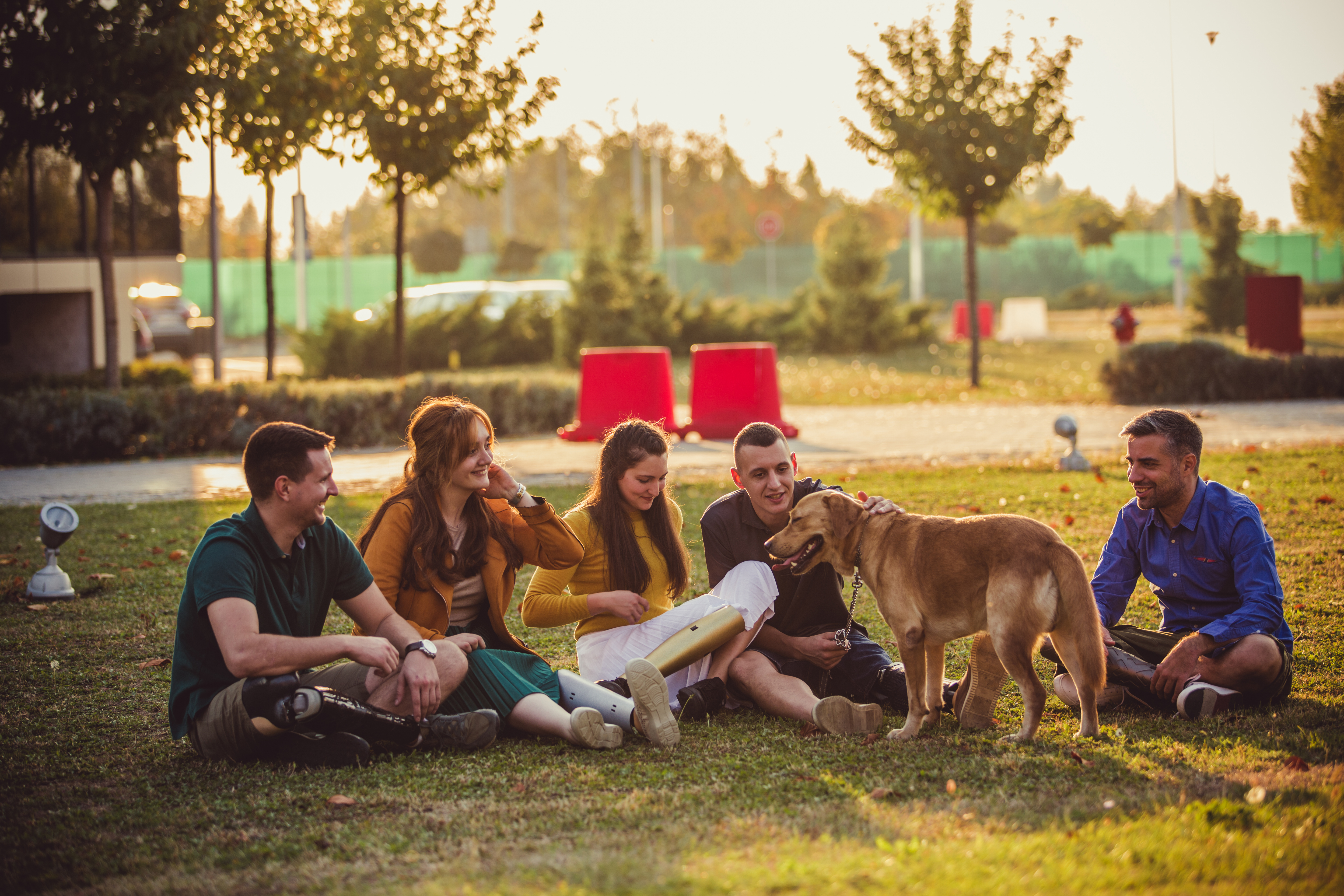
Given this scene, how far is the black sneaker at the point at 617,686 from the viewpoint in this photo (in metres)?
4.96

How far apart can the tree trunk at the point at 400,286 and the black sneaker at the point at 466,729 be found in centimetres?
1184

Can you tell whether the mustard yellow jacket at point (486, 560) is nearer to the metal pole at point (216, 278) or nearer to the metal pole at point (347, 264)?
the metal pole at point (216, 278)

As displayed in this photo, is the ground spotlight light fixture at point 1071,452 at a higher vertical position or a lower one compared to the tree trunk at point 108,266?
lower

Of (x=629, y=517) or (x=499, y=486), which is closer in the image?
(x=499, y=486)

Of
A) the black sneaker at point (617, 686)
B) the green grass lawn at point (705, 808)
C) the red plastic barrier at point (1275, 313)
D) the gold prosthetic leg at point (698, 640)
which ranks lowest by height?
the green grass lawn at point (705, 808)

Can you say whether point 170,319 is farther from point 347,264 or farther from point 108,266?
point 108,266

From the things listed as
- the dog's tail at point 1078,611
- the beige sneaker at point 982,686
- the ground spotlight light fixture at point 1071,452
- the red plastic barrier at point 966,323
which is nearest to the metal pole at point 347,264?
the red plastic barrier at point 966,323

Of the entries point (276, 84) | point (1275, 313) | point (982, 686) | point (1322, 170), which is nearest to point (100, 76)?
point (276, 84)

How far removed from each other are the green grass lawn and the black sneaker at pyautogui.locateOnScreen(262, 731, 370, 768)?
0.09 metres

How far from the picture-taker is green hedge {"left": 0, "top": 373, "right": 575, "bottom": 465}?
13.3m

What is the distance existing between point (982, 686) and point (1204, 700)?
A: 873mm

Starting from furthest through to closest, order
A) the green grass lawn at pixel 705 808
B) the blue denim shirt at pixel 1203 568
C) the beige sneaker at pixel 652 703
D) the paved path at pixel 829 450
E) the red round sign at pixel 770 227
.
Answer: the red round sign at pixel 770 227
the paved path at pixel 829 450
the blue denim shirt at pixel 1203 568
the beige sneaker at pixel 652 703
the green grass lawn at pixel 705 808

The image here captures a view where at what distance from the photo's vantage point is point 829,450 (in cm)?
1319

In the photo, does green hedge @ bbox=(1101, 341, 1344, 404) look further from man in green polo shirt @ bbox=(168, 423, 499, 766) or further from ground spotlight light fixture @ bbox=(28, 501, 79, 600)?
man in green polo shirt @ bbox=(168, 423, 499, 766)
